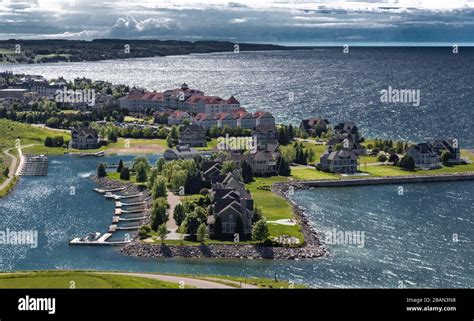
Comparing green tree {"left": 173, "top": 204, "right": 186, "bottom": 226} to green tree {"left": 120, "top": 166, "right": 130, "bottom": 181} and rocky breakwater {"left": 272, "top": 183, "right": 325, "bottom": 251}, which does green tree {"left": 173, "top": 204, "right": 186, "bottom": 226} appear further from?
green tree {"left": 120, "top": 166, "right": 130, "bottom": 181}

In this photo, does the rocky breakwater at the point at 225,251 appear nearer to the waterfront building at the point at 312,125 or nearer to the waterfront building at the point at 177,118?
the waterfront building at the point at 312,125

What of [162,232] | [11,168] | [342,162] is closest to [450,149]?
[342,162]

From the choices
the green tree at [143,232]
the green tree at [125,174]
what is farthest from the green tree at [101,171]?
the green tree at [143,232]

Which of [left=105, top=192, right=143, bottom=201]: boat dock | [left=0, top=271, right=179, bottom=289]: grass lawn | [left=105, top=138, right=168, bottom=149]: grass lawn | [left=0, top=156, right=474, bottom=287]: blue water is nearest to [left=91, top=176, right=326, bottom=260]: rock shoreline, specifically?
[left=0, top=156, right=474, bottom=287]: blue water

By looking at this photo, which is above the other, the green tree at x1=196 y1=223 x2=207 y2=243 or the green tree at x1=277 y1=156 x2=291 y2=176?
the green tree at x1=277 y1=156 x2=291 y2=176

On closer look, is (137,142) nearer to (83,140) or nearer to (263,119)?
(83,140)
